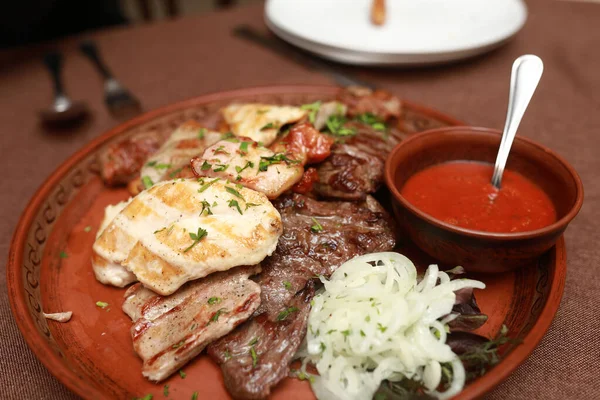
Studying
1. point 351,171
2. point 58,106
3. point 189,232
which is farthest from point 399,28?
point 189,232

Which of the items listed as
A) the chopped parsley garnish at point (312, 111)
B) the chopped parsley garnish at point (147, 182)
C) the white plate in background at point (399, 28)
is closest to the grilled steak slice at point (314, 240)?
the chopped parsley garnish at point (312, 111)

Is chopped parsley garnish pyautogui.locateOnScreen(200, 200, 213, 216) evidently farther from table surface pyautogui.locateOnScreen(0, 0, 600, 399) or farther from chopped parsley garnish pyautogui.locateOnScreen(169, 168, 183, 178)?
table surface pyautogui.locateOnScreen(0, 0, 600, 399)

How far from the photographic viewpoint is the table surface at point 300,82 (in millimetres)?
2467

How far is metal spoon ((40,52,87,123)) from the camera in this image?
4336 mm

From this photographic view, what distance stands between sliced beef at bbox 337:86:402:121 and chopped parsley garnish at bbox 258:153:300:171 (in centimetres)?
103

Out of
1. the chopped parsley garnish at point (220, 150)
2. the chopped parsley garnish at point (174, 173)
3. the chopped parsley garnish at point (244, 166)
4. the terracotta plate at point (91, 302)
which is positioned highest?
the chopped parsley garnish at point (220, 150)

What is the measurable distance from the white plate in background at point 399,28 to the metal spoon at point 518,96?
1889 mm

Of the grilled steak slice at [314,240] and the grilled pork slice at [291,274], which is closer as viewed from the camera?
the grilled pork slice at [291,274]

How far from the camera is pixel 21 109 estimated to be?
4.62 metres

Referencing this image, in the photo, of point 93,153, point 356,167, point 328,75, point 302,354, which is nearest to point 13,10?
point 93,153

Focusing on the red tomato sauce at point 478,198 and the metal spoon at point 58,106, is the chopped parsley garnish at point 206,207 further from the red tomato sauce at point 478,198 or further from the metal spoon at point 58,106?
the metal spoon at point 58,106

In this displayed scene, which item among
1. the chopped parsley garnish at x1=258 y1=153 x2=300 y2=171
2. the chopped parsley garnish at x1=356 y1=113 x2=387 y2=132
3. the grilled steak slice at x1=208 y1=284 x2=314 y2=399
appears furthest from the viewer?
the chopped parsley garnish at x1=356 y1=113 x2=387 y2=132

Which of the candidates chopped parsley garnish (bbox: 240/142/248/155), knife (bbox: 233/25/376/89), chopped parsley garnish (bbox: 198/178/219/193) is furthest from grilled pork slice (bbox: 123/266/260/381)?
knife (bbox: 233/25/376/89)

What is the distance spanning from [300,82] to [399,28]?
1.34 metres
